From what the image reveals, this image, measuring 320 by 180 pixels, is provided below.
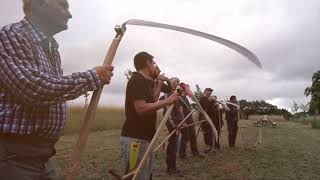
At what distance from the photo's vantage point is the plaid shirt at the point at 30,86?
2.25m

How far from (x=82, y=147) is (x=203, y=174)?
25.1ft

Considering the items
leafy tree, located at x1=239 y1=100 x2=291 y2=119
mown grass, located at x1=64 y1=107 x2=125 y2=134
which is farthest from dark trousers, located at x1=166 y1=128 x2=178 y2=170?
leafy tree, located at x1=239 y1=100 x2=291 y2=119

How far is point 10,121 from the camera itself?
233 cm

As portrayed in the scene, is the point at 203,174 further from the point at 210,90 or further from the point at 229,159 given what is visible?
the point at 210,90

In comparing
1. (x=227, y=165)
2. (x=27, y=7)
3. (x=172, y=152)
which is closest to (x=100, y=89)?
(x=27, y=7)

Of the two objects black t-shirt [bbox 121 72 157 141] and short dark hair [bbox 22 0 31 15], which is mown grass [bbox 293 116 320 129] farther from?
short dark hair [bbox 22 0 31 15]

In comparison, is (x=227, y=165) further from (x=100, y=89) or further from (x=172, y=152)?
(x=100, y=89)

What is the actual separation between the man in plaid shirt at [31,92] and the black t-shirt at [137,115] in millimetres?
2136

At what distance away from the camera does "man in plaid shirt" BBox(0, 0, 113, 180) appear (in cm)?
225

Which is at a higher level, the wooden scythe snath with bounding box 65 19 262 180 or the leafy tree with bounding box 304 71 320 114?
the leafy tree with bounding box 304 71 320 114

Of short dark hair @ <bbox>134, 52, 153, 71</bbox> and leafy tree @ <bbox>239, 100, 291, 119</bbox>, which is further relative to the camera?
leafy tree @ <bbox>239, 100, 291, 119</bbox>

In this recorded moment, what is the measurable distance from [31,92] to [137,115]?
2511 mm

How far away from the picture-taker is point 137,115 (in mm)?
4715

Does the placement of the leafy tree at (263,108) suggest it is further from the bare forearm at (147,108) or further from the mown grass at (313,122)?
the bare forearm at (147,108)
